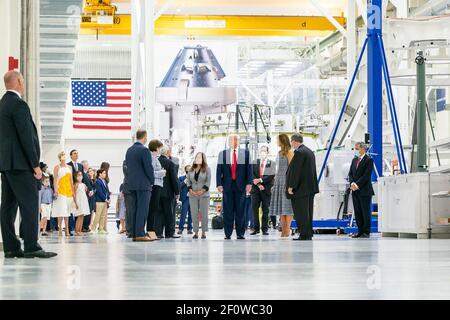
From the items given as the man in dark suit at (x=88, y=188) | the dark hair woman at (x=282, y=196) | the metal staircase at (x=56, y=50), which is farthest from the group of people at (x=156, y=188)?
the man in dark suit at (x=88, y=188)

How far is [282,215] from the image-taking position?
49.6 ft

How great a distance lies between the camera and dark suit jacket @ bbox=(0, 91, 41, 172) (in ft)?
26.6

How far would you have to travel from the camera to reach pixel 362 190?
14.9 m

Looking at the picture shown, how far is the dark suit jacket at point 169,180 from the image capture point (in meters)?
14.9

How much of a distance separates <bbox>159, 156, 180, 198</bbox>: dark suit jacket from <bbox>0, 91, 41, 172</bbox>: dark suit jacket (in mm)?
6714

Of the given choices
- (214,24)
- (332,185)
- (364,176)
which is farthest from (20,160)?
(214,24)

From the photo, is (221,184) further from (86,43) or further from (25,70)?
(86,43)

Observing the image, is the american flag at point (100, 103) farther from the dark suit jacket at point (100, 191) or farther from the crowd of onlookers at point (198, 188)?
the crowd of onlookers at point (198, 188)

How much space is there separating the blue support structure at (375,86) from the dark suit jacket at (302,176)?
3772mm

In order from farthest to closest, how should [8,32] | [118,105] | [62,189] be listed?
[118,105], [62,189], [8,32]

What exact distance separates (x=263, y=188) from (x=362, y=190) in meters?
2.74

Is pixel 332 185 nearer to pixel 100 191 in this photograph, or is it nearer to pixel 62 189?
pixel 100 191

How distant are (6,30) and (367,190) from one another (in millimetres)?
7171

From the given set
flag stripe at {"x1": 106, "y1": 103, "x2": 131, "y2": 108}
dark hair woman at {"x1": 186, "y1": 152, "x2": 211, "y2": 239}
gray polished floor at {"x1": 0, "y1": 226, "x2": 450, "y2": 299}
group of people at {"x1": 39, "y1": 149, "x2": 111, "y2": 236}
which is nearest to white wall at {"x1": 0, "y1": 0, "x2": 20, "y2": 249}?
gray polished floor at {"x1": 0, "y1": 226, "x2": 450, "y2": 299}
